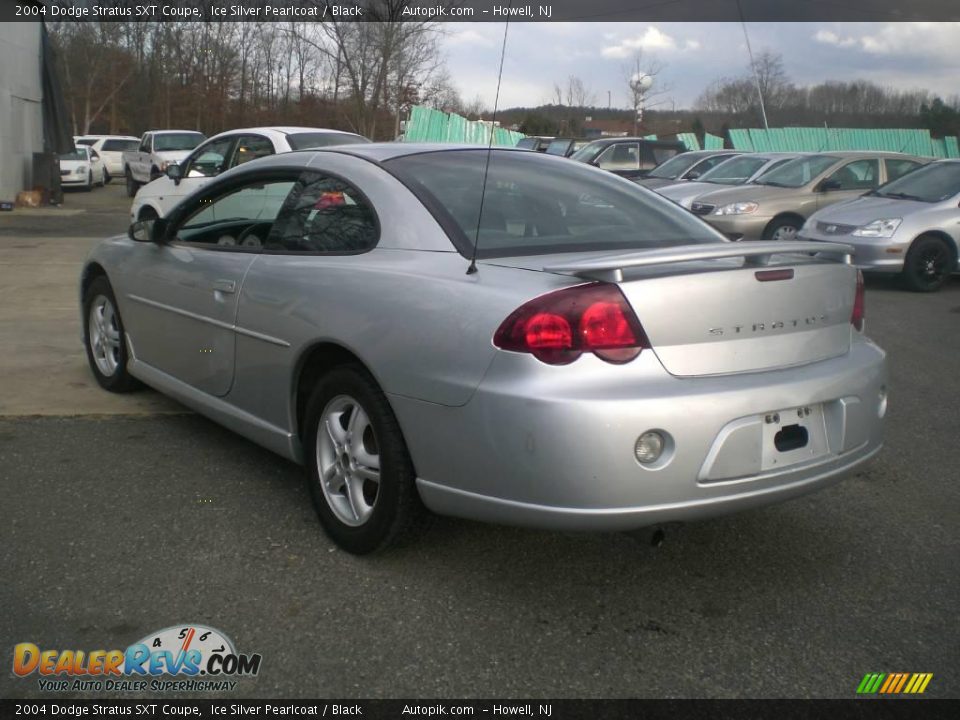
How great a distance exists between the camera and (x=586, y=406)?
8.91 feet

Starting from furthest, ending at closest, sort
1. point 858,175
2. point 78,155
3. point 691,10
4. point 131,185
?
1. point 78,155
2. point 131,185
3. point 858,175
4. point 691,10

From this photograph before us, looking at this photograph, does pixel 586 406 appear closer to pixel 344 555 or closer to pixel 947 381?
pixel 344 555

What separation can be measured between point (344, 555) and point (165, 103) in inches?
1496

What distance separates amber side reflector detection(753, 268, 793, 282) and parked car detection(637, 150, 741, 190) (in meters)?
13.1

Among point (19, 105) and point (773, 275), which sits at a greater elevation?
point (19, 105)

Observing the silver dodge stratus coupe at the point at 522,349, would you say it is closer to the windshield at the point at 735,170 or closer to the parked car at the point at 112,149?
the windshield at the point at 735,170

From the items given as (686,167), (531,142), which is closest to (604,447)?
(531,142)

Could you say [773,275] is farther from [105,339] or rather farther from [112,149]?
[112,149]

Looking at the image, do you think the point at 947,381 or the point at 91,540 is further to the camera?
the point at 947,381

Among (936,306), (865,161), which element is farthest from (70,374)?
(865,161)

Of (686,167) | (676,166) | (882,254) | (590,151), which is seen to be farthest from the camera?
(590,151)

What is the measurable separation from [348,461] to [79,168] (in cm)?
2678

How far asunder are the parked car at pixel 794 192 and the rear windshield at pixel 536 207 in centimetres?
848

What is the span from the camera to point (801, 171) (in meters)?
13.0
